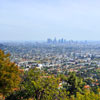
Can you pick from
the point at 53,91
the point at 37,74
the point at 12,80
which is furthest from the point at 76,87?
the point at 12,80

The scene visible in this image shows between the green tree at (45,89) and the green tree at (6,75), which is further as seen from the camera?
the green tree at (6,75)

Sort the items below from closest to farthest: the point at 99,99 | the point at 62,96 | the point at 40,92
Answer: the point at 99,99
the point at 62,96
the point at 40,92

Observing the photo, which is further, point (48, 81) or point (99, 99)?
point (48, 81)

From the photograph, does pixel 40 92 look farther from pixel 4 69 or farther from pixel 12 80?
pixel 4 69

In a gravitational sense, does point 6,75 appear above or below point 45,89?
above

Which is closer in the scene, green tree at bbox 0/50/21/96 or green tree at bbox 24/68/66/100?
green tree at bbox 24/68/66/100

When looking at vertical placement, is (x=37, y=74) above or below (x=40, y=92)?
above

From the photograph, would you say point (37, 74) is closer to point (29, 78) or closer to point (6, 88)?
point (29, 78)

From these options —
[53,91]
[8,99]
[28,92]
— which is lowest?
[8,99]

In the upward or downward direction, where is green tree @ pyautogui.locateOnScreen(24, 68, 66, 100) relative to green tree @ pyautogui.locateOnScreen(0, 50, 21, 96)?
downward

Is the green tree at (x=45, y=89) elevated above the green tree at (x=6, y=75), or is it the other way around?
the green tree at (x=6, y=75)

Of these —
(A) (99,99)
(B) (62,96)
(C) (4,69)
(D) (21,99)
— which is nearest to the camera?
(A) (99,99)
